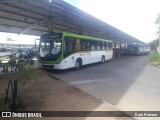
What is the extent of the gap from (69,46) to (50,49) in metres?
1.49

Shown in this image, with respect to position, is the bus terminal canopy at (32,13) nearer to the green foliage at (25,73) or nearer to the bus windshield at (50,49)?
the bus windshield at (50,49)

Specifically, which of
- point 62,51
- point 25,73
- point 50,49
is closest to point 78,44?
point 62,51

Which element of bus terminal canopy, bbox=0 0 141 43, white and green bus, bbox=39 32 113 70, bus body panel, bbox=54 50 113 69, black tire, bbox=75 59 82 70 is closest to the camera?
bus terminal canopy, bbox=0 0 141 43

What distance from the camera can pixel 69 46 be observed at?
1725cm

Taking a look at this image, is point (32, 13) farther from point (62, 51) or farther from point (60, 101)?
point (60, 101)

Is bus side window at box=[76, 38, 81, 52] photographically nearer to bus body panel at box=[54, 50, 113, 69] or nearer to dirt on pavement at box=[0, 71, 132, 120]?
bus body panel at box=[54, 50, 113, 69]

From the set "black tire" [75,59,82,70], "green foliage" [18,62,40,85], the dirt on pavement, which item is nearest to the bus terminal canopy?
"black tire" [75,59,82,70]

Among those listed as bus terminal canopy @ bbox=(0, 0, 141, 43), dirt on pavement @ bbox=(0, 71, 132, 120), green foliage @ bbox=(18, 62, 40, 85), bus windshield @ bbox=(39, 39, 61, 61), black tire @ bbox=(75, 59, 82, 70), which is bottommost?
dirt on pavement @ bbox=(0, 71, 132, 120)

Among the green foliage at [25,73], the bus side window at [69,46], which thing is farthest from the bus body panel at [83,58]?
the green foliage at [25,73]

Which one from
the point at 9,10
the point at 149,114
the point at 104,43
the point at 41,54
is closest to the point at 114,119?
the point at 149,114

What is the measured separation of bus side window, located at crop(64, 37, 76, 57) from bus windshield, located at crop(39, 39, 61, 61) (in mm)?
503

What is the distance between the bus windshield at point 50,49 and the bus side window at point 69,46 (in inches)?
19.8

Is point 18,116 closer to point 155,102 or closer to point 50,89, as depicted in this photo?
point 50,89

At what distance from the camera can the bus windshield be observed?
16.6 meters
